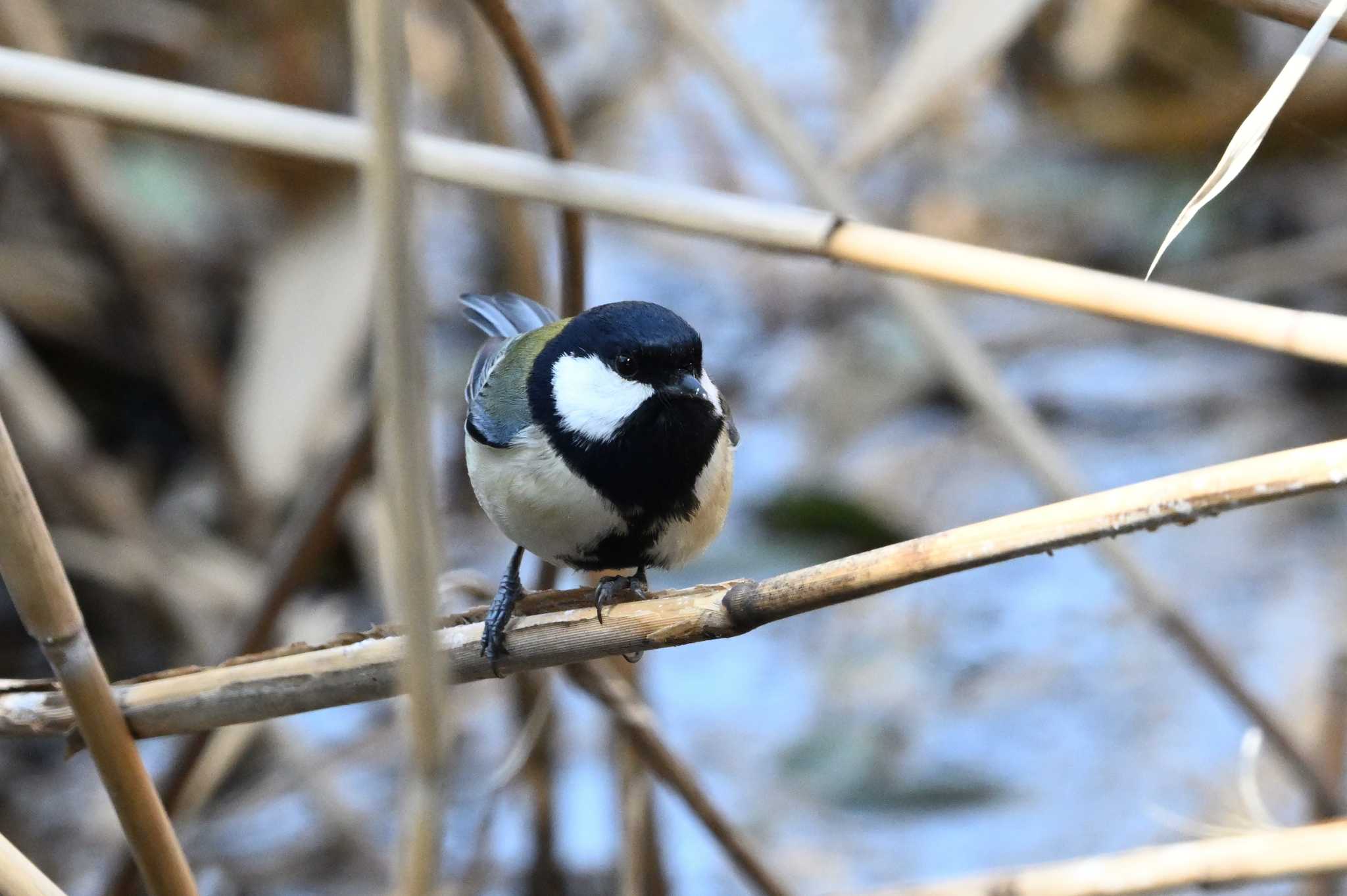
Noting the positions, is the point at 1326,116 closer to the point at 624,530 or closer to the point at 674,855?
the point at 674,855

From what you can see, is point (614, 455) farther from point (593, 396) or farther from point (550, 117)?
point (550, 117)

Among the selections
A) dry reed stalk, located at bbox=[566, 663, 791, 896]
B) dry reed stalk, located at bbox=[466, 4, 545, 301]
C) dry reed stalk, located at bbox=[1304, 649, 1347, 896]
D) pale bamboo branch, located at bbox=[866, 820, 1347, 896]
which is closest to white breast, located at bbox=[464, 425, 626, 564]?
dry reed stalk, located at bbox=[566, 663, 791, 896]

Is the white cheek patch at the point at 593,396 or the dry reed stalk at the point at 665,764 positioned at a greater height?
the white cheek patch at the point at 593,396

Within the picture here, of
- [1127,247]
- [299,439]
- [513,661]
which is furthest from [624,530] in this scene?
[1127,247]

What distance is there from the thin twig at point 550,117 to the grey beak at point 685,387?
263mm

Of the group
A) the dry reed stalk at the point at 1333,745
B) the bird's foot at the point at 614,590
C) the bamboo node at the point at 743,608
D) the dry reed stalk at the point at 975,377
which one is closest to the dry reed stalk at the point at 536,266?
the dry reed stalk at the point at 975,377

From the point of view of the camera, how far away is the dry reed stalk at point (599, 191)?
3.88 feet

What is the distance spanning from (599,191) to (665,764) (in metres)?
0.71

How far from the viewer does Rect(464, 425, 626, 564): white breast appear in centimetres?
134

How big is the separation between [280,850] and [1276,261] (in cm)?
279

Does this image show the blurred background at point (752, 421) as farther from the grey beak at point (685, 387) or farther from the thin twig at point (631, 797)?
the grey beak at point (685, 387)

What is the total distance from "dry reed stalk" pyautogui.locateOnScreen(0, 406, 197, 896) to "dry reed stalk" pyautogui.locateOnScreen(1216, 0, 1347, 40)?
98 cm

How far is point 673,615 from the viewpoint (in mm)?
1034

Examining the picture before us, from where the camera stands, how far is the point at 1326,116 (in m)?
3.67
